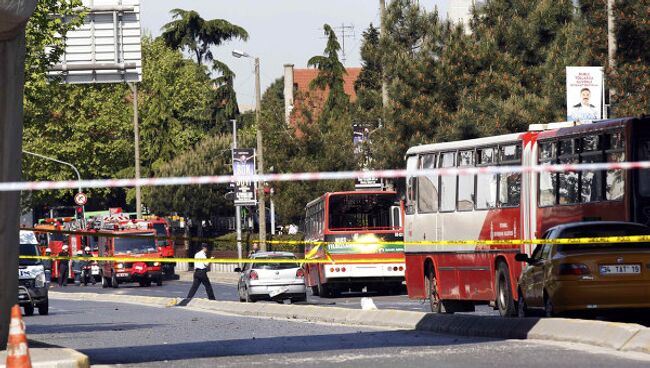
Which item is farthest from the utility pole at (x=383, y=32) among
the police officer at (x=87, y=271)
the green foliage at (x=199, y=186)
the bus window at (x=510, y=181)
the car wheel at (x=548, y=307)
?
the green foliage at (x=199, y=186)

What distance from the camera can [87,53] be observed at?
119ft

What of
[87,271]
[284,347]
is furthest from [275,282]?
[87,271]

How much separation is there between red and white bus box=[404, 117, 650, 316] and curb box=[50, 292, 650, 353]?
8.92 feet

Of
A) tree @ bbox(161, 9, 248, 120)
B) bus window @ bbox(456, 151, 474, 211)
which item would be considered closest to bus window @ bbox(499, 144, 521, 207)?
bus window @ bbox(456, 151, 474, 211)

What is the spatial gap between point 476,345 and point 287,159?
177 ft

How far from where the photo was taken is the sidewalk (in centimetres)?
6856

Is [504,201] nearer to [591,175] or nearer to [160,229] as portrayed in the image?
[591,175]

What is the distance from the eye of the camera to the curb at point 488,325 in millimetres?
16234

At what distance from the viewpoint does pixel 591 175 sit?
2683cm

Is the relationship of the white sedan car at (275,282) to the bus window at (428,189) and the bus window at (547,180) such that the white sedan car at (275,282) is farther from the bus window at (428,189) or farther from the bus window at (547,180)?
the bus window at (547,180)

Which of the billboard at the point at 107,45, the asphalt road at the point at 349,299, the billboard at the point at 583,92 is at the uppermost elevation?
the billboard at the point at 107,45

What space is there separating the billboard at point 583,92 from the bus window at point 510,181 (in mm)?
5264

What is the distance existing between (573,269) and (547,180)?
7.15m

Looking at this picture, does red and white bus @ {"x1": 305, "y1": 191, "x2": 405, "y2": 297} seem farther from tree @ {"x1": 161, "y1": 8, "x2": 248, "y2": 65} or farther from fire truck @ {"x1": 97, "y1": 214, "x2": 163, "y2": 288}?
tree @ {"x1": 161, "y1": 8, "x2": 248, "y2": 65}
